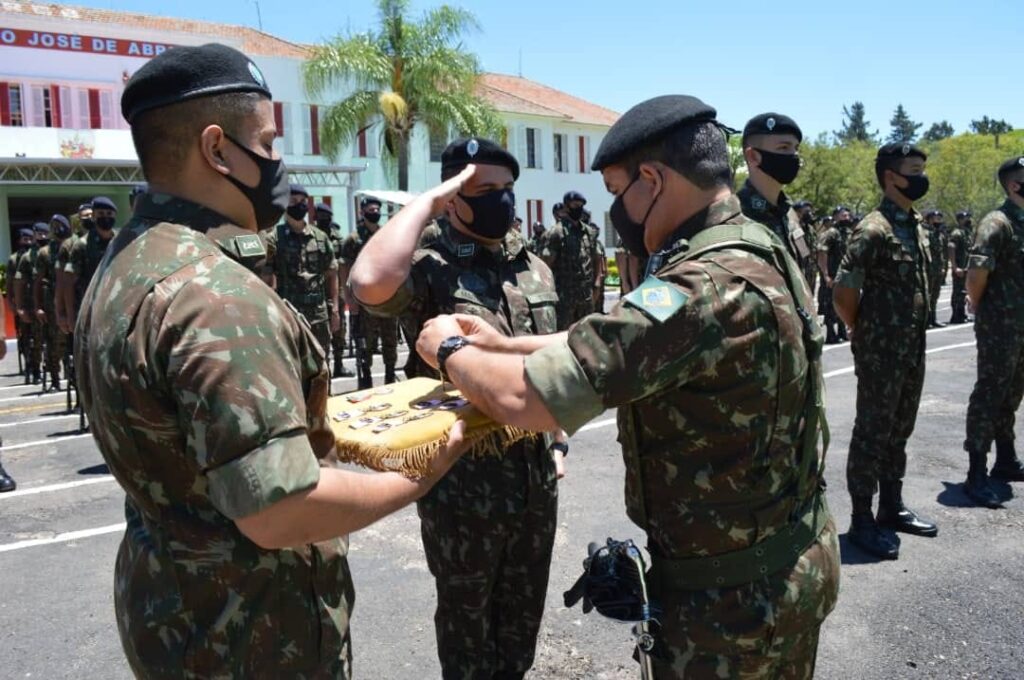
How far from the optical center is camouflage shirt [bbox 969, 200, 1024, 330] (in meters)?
5.86

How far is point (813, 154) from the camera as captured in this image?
38.1 m

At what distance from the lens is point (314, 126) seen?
30.8 meters

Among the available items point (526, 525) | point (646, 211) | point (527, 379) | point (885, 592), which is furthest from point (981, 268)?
point (527, 379)

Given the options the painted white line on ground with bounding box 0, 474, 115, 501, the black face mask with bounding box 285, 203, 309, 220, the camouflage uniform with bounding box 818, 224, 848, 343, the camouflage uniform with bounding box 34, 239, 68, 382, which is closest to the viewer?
the painted white line on ground with bounding box 0, 474, 115, 501

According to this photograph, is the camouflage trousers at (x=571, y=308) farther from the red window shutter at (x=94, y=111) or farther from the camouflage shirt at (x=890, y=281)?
the red window shutter at (x=94, y=111)

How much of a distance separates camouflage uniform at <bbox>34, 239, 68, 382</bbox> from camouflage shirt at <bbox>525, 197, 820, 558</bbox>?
10.3 m

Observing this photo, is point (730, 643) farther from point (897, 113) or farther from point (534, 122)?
point (897, 113)

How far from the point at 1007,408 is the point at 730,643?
508 cm

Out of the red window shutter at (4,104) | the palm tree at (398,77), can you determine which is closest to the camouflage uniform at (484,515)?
the palm tree at (398,77)

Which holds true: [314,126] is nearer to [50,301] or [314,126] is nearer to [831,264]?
[50,301]

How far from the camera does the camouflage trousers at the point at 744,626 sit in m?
1.97

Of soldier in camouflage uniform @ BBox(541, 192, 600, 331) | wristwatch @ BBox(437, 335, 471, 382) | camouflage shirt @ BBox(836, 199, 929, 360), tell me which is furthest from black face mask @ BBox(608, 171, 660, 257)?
soldier in camouflage uniform @ BBox(541, 192, 600, 331)

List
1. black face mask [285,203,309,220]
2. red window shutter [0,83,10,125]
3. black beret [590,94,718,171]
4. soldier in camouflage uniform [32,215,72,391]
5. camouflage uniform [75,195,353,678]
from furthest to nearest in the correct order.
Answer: red window shutter [0,83,10,125]
soldier in camouflage uniform [32,215,72,391]
black face mask [285,203,309,220]
black beret [590,94,718,171]
camouflage uniform [75,195,353,678]

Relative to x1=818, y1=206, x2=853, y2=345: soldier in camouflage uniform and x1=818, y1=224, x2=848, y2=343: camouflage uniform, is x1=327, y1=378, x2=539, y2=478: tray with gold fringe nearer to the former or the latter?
x1=818, y1=206, x2=853, y2=345: soldier in camouflage uniform
